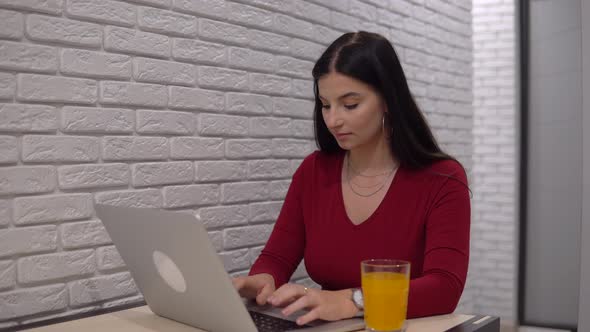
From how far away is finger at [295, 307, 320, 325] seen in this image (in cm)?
111

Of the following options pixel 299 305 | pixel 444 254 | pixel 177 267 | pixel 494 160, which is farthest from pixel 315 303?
pixel 494 160

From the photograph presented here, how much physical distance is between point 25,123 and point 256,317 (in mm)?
664

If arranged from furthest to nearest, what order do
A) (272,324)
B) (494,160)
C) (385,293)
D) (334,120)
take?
(494,160)
(334,120)
(272,324)
(385,293)

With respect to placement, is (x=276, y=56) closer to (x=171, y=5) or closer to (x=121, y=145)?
(x=171, y=5)

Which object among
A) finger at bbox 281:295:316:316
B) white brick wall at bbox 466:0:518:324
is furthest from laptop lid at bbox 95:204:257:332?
white brick wall at bbox 466:0:518:324

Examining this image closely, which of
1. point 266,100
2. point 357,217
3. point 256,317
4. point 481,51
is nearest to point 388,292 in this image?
point 256,317

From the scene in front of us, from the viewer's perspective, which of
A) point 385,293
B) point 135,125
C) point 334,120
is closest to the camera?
point 385,293

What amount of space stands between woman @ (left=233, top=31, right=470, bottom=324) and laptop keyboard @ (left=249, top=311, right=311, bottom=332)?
149mm

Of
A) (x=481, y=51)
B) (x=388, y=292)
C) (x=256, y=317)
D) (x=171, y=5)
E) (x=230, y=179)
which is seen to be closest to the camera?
(x=388, y=292)

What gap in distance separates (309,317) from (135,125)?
2.51 feet

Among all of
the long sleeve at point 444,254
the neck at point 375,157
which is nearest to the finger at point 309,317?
the long sleeve at point 444,254

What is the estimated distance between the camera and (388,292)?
1.06 metres

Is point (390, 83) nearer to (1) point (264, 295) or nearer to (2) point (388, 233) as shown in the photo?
(2) point (388, 233)

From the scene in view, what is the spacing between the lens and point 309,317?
3.67 ft
